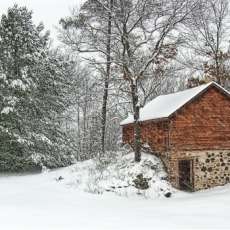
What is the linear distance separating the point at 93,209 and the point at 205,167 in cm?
1114

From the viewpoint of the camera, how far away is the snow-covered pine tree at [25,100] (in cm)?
2980

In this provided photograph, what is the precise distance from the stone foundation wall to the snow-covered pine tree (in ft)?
30.8

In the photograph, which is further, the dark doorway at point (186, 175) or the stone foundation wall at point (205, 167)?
the dark doorway at point (186, 175)

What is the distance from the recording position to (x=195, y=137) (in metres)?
26.5

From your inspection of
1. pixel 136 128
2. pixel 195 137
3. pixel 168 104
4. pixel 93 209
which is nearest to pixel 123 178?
pixel 136 128

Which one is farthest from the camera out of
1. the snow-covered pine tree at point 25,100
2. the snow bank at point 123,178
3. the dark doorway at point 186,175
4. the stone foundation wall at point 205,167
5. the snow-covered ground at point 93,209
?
the snow-covered pine tree at point 25,100

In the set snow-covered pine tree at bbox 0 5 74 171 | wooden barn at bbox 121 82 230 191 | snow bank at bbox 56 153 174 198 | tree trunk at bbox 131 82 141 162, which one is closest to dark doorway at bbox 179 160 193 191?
wooden barn at bbox 121 82 230 191

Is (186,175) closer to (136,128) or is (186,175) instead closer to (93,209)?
(136,128)

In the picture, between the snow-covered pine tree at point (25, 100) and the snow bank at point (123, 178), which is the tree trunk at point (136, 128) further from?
the snow-covered pine tree at point (25, 100)

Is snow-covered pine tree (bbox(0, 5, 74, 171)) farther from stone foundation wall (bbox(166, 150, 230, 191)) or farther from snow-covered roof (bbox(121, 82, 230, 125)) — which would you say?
stone foundation wall (bbox(166, 150, 230, 191))

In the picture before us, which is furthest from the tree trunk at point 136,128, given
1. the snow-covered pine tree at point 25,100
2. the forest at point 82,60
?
the snow-covered pine tree at point 25,100

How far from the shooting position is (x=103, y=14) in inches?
1078

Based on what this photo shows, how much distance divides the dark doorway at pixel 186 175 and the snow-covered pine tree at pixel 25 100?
9.39 metres

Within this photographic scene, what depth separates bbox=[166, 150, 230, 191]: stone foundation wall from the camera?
25.7 metres
